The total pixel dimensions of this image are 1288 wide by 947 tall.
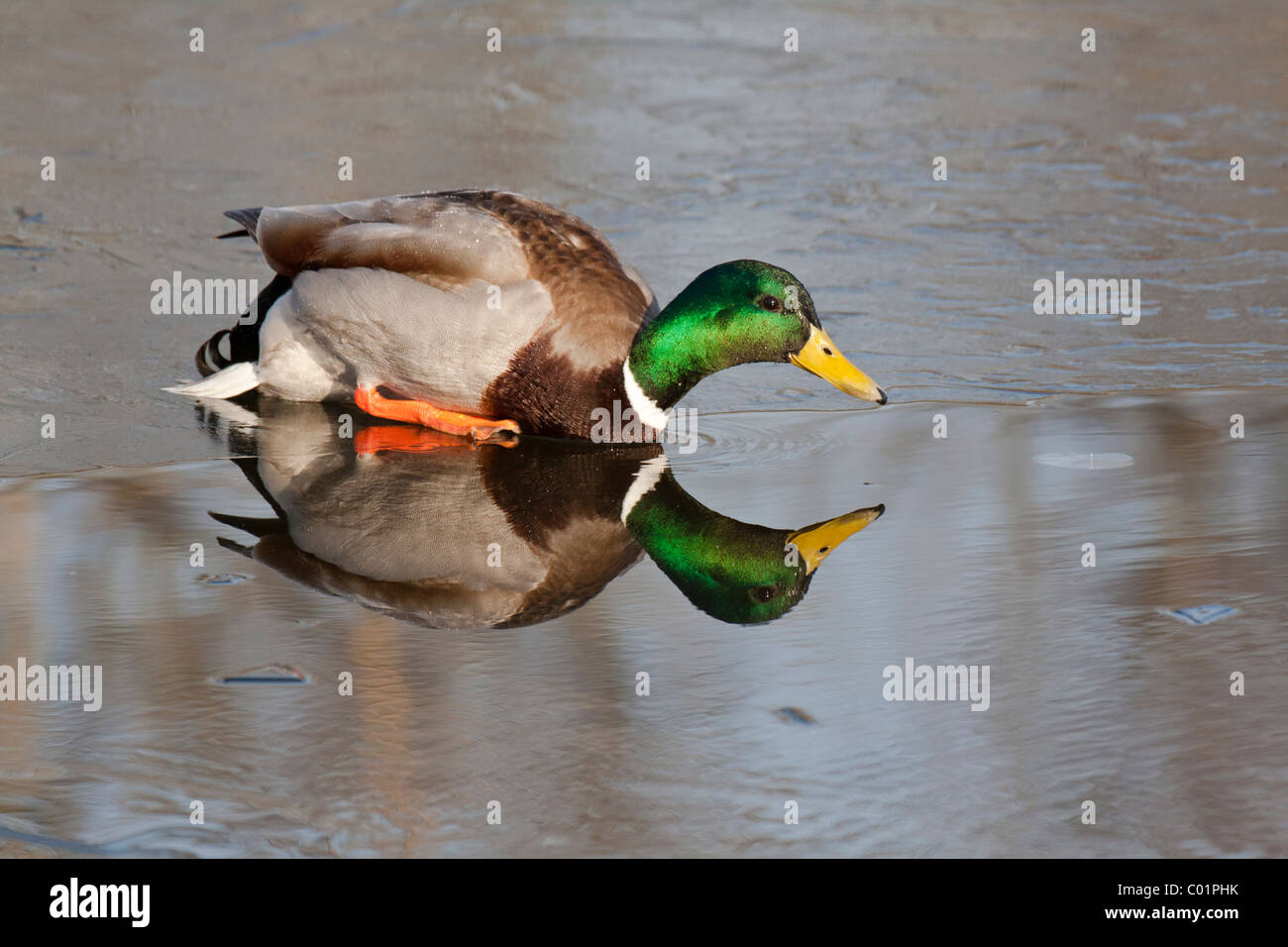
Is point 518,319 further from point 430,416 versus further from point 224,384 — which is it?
point 224,384

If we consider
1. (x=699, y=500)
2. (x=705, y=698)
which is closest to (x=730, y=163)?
(x=699, y=500)

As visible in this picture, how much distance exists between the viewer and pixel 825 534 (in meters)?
4.45

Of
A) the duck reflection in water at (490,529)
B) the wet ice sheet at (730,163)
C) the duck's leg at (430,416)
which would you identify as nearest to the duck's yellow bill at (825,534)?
the duck reflection in water at (490,529)

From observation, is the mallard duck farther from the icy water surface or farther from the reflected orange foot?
the icy water surface

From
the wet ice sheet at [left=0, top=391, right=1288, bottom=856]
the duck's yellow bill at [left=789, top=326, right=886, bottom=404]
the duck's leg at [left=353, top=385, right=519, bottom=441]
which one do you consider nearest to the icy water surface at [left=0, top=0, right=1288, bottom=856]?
the wet ice sheet at [left=0, top=391, right=1288, bottom=856]

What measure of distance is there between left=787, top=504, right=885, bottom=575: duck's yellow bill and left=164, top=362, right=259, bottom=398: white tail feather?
228cm

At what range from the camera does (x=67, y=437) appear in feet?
17.4

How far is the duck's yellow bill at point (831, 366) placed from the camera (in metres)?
5.12

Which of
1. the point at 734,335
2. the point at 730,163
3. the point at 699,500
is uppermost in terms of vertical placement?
the point at 730,163

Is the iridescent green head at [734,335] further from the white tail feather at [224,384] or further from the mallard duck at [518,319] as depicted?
the white tail feather at [224,384]

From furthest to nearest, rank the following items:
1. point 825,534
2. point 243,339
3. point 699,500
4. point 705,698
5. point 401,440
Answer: point 243,339 < point 401,440 < point 699,500 < point 825,534 < point 705,698

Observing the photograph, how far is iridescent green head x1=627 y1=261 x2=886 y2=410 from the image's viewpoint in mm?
5180

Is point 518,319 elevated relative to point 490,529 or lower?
elevated

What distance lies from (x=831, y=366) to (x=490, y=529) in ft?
4.12
